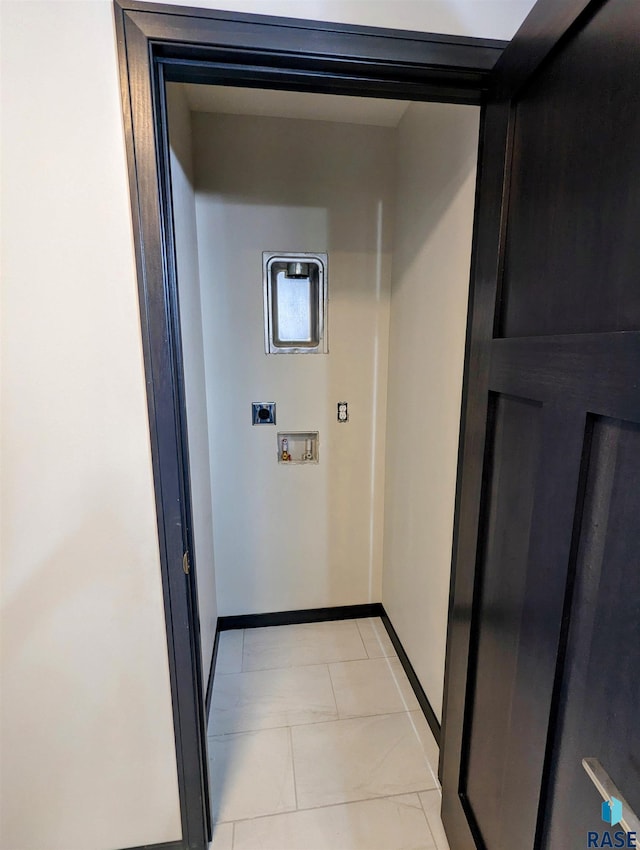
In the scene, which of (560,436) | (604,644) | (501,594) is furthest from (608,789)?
(560,436)

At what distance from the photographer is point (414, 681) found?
1811 mm

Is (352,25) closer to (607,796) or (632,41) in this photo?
(632,41)

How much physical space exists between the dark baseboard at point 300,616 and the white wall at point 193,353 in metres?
0.19

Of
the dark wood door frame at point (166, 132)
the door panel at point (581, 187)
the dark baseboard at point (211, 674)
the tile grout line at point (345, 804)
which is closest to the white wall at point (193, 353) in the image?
the dark baseboard at point (211, 674)

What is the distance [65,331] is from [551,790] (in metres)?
1.38

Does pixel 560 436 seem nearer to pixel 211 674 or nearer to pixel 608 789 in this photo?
pixel 608 789

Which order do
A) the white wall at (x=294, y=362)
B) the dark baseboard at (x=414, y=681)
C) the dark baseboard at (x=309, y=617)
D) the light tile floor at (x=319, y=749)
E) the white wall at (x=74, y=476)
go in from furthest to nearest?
the dark baseboard at (x=309, y=617), the white wall at (x=294, y=362), the dark baseboard at (x=414, y=681), the light tile floor at (x=319, y=749), the white wall at (x=74, y=476)

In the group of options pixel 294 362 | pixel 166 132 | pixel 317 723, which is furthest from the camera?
pixel 294 362

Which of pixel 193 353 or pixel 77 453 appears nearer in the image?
pixel 77 453

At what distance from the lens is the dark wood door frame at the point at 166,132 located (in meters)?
0.83

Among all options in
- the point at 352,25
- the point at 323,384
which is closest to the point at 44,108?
the point at 352,25

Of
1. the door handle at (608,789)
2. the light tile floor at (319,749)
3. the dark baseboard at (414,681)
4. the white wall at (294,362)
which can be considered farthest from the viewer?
the white wall at (294,362)

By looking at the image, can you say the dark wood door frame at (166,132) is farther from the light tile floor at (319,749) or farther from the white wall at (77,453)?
the light tile floor at (319,749)

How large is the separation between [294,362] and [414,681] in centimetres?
162
